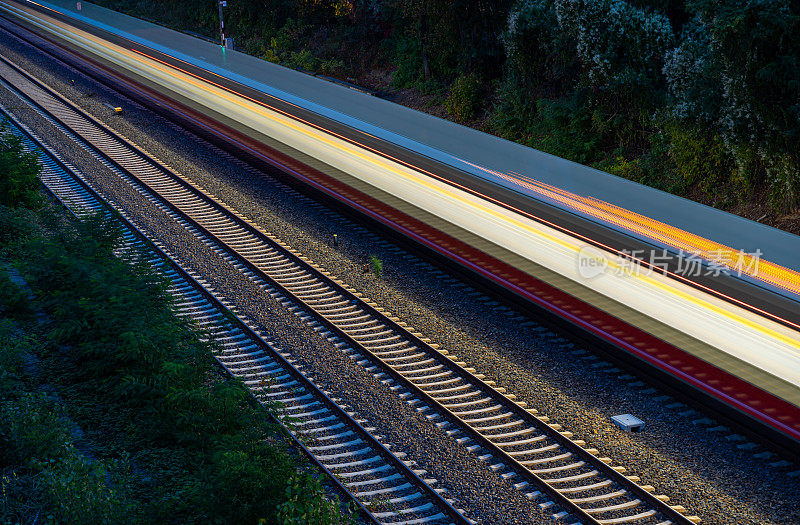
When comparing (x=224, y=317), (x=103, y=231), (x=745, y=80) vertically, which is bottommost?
(x=224, y=317)

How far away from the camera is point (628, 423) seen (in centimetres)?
1020

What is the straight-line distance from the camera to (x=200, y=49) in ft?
135

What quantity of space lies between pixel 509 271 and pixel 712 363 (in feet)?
15.0

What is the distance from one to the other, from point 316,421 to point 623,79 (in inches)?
591

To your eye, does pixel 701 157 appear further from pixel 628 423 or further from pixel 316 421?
pixel 316 421

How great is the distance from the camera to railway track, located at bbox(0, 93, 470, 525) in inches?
350

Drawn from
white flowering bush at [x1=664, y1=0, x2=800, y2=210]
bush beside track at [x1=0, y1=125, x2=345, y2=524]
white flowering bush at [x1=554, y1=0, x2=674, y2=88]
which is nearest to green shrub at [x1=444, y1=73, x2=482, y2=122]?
white flowering bush at [x1=554, y1=0, x2=674, y2=88]

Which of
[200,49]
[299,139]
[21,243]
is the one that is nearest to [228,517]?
[21,243]

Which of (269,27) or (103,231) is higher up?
(269,27)

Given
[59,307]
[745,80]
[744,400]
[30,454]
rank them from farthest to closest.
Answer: [745,80] → [59,307] → [744,400] → [30,454]

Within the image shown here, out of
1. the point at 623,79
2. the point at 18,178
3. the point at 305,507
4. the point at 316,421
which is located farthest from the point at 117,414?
the point at 623,79

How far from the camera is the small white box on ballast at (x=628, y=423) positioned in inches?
401

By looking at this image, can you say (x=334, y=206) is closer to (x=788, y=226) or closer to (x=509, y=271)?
(x=509, y=271)

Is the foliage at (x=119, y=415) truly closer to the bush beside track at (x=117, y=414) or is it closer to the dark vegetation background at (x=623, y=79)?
the bush beside track at (x=117, y=414)
